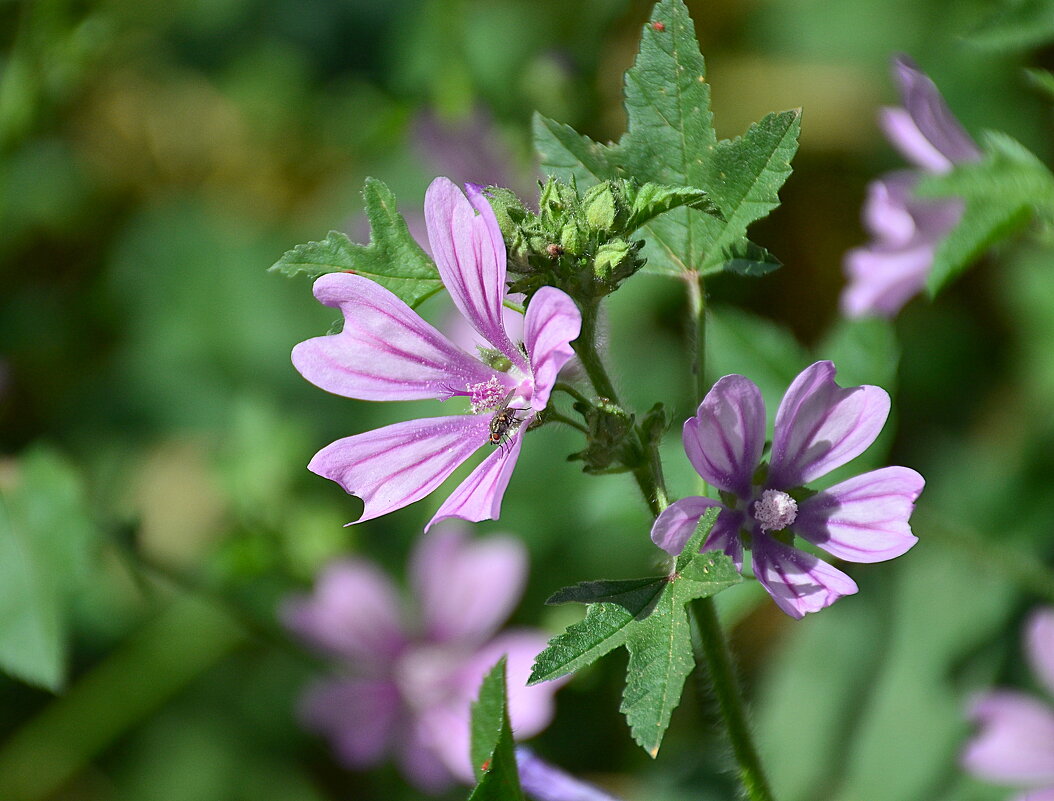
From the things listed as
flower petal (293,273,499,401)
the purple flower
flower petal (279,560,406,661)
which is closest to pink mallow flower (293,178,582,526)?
flower petal (293,273,499,401)

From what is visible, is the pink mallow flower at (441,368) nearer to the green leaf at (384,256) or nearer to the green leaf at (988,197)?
the green leaf at (384,256)

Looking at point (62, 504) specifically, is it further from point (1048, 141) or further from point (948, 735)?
→ point (1048, 141)

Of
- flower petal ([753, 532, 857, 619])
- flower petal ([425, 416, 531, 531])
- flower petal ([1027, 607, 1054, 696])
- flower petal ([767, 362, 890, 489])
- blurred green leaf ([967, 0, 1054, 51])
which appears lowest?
flower petal ([1027, 607, 1054, 696])

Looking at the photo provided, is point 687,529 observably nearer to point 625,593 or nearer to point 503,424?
point 625,593

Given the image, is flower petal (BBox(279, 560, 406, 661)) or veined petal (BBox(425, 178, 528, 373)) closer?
veined petal (BBox(425, 178, 528, 373))

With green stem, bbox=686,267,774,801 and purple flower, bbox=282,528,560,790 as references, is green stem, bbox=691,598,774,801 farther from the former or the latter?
purple flower, bbox=282,528,560,790

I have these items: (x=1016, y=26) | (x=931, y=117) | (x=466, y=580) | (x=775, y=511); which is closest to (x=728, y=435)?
(x=775, y=511)

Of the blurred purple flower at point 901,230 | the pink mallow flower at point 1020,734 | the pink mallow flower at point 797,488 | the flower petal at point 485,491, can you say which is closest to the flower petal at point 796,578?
the pink mallow flower at point 797,488
